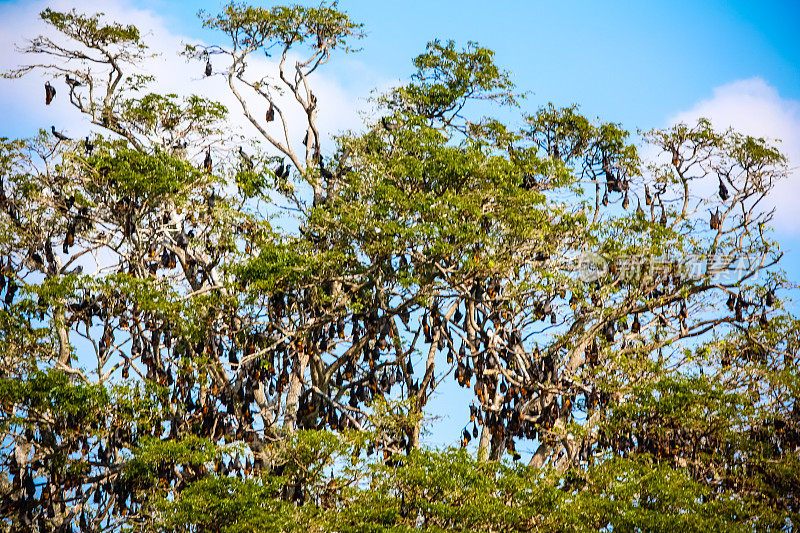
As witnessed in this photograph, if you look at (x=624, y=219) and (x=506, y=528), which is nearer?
(x=506, y=528)

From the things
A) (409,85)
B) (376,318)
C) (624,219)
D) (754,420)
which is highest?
(409,85)

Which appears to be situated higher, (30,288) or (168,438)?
(30,288)

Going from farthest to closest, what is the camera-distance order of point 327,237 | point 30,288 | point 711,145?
point 711,145
point 327,237
point 30,288

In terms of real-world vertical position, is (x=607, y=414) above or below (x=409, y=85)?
below

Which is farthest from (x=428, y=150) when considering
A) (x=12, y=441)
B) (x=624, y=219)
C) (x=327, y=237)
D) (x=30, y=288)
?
(x=12, y=441)

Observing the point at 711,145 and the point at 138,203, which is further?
the point at 711,145

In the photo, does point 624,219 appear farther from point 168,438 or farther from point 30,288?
point 30,288

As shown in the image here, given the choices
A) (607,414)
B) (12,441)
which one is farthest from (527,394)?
(12,441)

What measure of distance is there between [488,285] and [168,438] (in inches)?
239

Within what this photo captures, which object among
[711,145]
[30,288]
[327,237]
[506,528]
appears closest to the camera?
[506,528]

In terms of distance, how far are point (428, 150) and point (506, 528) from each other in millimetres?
7236

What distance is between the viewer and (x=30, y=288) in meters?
18.1

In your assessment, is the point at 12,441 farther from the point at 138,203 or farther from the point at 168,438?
the point at 138,203

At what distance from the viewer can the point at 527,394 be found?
62.1ft
